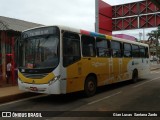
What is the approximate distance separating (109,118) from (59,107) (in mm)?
2414

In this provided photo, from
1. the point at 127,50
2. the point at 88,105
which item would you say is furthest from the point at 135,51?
the point at 88,105

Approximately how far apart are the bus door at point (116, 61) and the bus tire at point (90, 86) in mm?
2182

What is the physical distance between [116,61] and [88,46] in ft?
10.4

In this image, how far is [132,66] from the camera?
17.1 m

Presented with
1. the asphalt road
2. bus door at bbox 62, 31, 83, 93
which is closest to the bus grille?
bus door at bbox 62, 31, 83, 93

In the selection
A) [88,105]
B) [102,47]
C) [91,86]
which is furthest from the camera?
[102,47]

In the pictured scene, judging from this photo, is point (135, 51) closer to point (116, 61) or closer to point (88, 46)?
point (116, 61)

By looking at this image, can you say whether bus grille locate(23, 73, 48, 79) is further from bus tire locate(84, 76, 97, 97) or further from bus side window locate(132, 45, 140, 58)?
bus side window locate(132, 45, 140, 58)

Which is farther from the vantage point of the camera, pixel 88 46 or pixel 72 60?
pixel 88 46

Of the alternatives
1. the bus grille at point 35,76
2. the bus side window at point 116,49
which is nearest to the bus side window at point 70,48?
the bus grille at point 35,76

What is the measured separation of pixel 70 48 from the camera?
10766mm

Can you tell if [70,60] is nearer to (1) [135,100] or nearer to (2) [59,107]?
(2) [59,107]

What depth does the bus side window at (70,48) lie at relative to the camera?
34.2 ft

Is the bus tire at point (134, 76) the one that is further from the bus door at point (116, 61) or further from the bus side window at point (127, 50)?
the bus door at point (116, 61)
